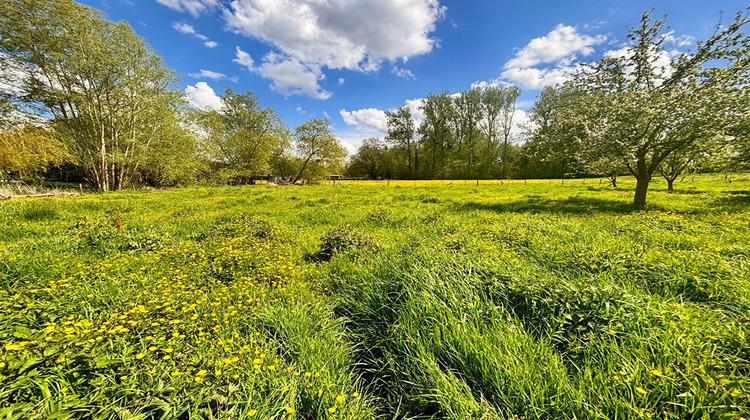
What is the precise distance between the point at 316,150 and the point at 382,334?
43.4 metres

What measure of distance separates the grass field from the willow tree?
2649 centimetres

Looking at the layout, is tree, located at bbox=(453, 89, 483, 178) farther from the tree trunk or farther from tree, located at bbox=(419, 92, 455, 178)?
the tree trunk

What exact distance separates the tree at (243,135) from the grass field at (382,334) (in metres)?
38.6

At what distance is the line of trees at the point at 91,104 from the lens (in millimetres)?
18938

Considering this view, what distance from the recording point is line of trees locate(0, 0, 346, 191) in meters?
18.9

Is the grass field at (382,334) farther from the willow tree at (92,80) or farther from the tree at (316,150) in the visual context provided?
the tree at (316,150)

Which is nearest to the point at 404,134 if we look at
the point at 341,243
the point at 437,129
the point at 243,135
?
the point at 437,129

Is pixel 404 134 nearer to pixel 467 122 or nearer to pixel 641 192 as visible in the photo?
pixel 467 122

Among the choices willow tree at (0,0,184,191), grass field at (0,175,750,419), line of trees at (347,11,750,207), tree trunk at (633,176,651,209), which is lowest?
grass field at (0,175,750,419)

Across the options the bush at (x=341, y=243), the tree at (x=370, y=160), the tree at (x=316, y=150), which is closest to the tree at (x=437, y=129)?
the tree at (x=370, y=160)

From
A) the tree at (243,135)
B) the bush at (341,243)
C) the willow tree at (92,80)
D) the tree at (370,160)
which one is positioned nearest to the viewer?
the bush at (341,243)

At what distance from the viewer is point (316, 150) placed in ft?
143

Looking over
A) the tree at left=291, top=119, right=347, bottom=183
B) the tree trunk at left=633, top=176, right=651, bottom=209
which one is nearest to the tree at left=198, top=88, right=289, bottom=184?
the tree at left=291, top=119, right=347, bottom=183

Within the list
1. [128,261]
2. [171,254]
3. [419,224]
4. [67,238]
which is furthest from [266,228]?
[419,224]
